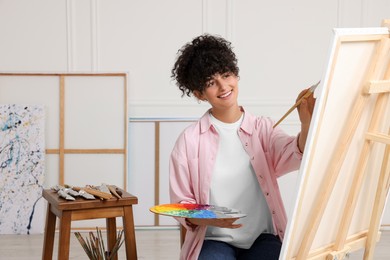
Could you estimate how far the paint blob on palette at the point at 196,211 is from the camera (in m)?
2.01

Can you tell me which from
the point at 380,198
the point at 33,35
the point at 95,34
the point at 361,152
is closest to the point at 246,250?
the point at 380,198

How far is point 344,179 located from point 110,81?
3.01 m

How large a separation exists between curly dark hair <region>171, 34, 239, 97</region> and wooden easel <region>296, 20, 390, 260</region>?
0.64m

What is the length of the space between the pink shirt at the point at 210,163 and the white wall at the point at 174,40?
238 cm

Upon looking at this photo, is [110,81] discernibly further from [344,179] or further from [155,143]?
[344,179]

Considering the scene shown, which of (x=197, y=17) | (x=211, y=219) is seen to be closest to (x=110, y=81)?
(x=197, y=17)

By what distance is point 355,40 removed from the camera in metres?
1.64

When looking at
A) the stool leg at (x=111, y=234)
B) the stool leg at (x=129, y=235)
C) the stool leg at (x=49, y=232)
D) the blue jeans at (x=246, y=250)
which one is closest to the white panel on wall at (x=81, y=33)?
the stool leg at (x=49, y=232)

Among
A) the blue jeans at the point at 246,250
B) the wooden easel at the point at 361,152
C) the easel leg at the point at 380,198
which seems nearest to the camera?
A: the wooden easel at the point at 361,152

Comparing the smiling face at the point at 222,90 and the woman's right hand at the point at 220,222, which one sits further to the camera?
the smiling face at the point at 222,90

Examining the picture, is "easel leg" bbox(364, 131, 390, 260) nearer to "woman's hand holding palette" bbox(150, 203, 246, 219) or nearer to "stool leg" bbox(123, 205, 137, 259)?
"woman's hand holding palette" bbox(150, 203, 246, 219)

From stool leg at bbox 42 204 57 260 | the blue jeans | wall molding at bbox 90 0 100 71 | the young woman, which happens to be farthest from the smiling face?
wall molding at bbox 90 0 100 71

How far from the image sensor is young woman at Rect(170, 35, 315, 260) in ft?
7.52

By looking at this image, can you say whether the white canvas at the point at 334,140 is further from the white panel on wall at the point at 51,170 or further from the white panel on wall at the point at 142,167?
the white panel on wall at the point at 51,170
